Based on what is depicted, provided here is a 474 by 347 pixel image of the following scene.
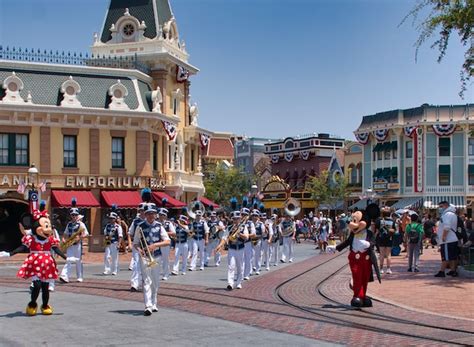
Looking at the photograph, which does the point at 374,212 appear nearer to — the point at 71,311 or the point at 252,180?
the point at 71,311

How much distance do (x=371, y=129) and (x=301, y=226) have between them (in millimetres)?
17091

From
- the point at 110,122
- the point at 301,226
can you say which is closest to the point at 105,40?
the point at 110,122

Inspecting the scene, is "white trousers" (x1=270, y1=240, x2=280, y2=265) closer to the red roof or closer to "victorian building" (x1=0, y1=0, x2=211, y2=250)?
"victorian building" (x1=0, y1=0, x2=211, y2=250)

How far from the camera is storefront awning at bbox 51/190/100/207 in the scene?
31.6 metres

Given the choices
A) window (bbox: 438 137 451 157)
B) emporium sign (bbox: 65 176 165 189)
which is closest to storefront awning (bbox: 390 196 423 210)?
window (bbox: 438 137 451 157)

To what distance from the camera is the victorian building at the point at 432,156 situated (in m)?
52.7

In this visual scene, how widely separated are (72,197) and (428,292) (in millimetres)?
21280

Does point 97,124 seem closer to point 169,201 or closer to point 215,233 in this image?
point 169,201

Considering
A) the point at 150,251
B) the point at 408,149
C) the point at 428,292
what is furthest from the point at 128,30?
the point at 150,251

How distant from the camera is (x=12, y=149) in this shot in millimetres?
31781

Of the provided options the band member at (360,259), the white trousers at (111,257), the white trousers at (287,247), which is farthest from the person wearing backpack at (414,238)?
the white trousers at (111,257)

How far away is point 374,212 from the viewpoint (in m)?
12.1

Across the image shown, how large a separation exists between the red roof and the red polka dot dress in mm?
59182

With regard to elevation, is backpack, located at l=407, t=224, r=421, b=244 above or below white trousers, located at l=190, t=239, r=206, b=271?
above
